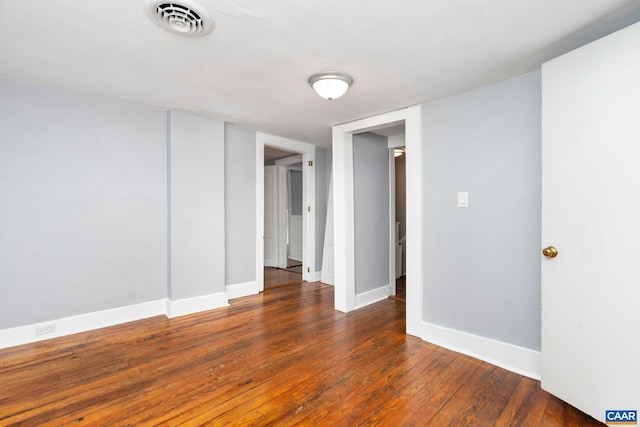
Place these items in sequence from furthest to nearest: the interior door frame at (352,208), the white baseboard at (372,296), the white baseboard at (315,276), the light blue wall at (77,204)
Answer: the white baseboard at (315,276)
the white baseboard at (372,296)
the interior door frame at (352,208)
the light blue wall at (77,204)

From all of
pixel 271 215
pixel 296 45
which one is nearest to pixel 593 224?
pixel 296 45

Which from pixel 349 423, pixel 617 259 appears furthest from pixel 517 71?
pixel 349 423

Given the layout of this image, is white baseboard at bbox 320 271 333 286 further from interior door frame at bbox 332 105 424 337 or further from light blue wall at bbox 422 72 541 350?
light blue wall at bbox 422 72 541 350

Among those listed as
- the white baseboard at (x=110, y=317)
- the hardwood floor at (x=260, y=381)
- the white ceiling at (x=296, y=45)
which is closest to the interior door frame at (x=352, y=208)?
the white ceiling at (x=296, y=45)

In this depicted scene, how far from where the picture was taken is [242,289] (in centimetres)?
391

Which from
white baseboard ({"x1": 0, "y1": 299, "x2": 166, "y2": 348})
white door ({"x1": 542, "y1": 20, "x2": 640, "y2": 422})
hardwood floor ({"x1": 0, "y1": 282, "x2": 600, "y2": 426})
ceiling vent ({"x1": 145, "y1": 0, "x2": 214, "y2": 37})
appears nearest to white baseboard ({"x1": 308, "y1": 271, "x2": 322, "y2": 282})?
hardwood floor ({"x1": 0, "y1": 282, "x2": 600, "y2": 426})

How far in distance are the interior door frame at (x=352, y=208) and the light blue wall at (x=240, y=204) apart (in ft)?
4.13

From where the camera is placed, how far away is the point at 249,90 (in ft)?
8.13

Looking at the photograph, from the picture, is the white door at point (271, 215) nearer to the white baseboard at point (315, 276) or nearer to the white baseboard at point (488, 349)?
the white baseboard at point (315, 276)

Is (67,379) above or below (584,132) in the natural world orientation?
below

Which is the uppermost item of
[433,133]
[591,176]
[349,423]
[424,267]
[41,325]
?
[433,133]

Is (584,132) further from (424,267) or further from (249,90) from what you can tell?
(249,90)

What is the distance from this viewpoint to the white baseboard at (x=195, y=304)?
3.12 meters

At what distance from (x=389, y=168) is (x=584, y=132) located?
2.45 m
